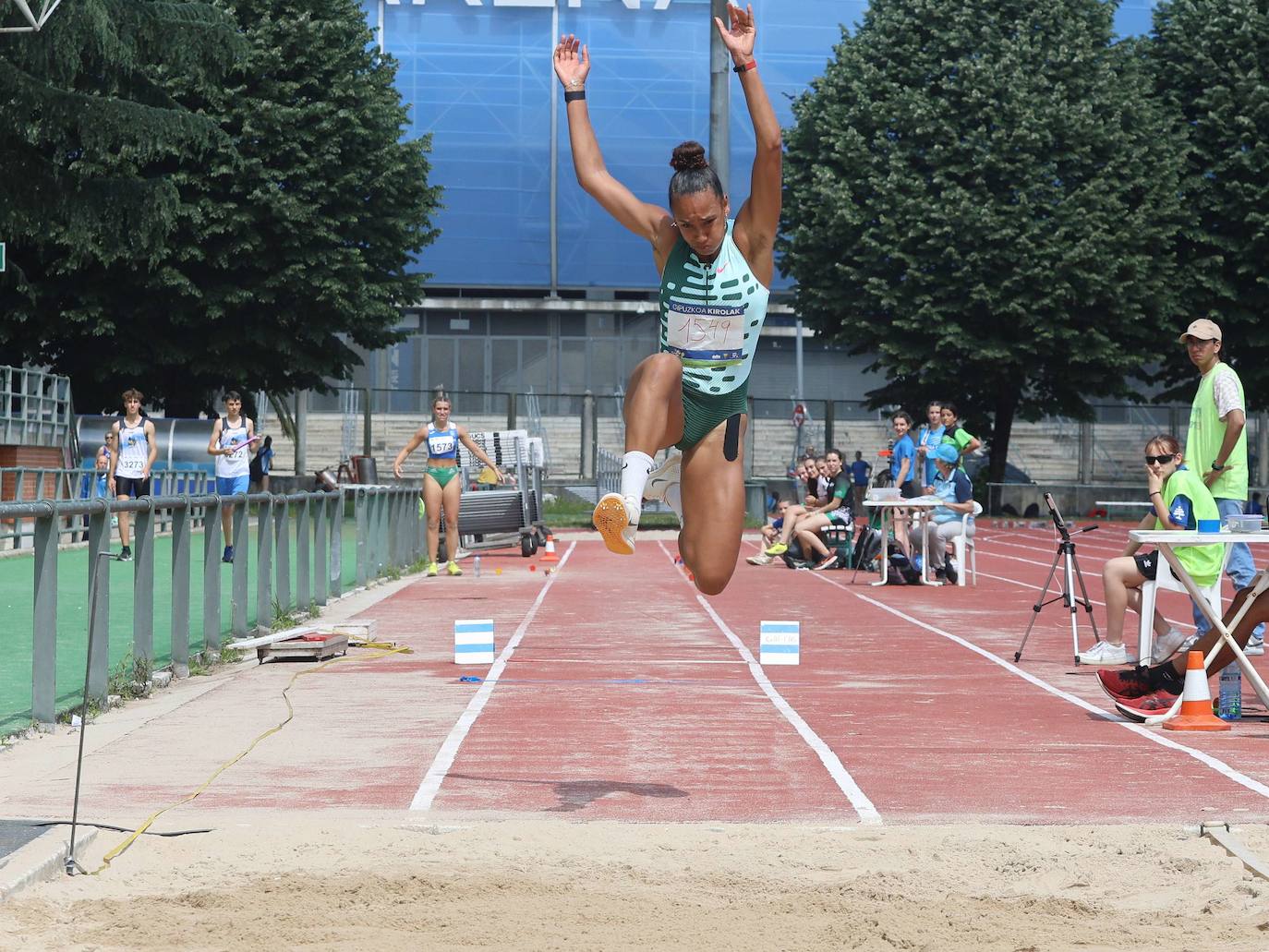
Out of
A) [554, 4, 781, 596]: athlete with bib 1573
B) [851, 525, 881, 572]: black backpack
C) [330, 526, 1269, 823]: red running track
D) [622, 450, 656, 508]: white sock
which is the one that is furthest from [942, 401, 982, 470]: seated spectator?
[622, 450, 656, 508]: white sock

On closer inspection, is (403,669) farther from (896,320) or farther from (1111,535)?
(896,320)

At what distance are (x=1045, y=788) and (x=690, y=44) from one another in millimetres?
49218

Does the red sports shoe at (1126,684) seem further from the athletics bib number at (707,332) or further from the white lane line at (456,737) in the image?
the athletics bib number at (707,332)

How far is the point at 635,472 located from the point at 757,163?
1136 mm

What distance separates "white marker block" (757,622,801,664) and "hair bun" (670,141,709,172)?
17.9ft

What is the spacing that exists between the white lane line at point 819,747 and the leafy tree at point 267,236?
69.7ft

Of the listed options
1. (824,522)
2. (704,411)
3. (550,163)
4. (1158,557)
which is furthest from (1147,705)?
(550,163)

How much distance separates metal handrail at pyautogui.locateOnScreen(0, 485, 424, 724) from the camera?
834 cm

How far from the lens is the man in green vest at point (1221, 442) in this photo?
1069 cm

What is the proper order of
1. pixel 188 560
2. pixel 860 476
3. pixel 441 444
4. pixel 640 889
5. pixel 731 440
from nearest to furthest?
pixel 640 889
pixel 731 440
pixel 188 560
pixel 441 444
pixel 860 476

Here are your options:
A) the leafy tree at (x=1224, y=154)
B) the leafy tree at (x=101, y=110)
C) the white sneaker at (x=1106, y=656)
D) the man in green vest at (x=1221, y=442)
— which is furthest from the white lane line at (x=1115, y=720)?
the leafy tree at (x=1224, y=154)

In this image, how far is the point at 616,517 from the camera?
6.03m

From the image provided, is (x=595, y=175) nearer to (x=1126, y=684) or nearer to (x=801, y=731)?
(x=801, y=731)

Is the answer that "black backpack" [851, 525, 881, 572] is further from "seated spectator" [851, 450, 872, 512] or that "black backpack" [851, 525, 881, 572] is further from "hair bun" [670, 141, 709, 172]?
"hair bun" [670, 141, 709, 172]
